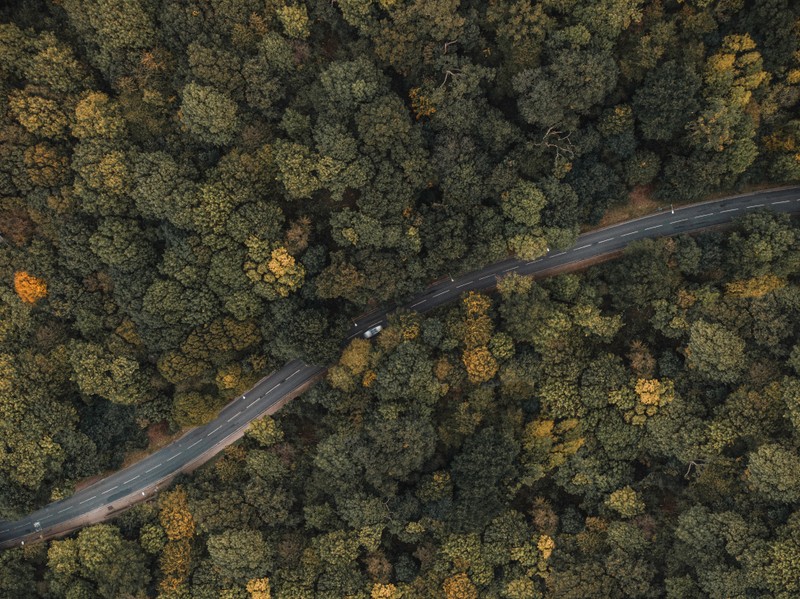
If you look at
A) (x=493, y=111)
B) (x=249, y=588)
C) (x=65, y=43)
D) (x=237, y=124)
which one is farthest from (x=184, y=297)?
(x=493, y=111)

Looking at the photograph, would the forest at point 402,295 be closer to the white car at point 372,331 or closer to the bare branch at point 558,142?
the bare branch at point 558,142

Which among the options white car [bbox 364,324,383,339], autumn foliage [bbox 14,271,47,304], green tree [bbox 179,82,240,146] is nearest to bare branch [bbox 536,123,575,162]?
white car [bbox 364,324,383,339]

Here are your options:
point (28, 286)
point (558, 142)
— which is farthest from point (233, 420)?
point (558, 142)

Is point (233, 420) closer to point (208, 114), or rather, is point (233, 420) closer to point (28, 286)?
point (28, 286)

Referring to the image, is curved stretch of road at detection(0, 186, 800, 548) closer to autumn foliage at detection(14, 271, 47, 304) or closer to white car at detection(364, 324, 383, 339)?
white car at detection(364, 324, 383, 339)

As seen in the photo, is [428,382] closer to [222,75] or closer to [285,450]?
[285,450]

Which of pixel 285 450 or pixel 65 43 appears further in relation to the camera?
pixel 285 450
